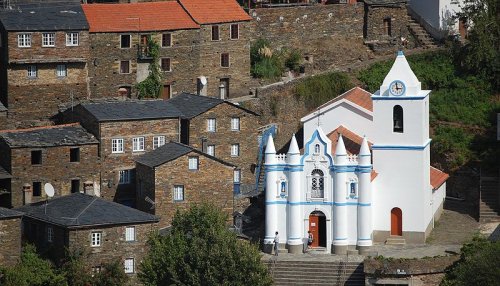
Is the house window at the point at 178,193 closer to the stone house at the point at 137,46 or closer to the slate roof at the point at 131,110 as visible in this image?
the slate roof at the point at 131,110

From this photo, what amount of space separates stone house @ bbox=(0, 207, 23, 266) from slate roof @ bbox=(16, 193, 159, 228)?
140 cm

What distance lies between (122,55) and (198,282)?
19.3 m

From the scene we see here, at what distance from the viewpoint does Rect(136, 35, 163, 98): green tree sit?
385 ft

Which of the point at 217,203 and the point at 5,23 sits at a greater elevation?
the point at 5,23

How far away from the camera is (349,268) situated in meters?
105

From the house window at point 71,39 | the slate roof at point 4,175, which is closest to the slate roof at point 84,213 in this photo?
the slate roof at point 4,175

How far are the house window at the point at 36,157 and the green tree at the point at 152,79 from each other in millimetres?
10173

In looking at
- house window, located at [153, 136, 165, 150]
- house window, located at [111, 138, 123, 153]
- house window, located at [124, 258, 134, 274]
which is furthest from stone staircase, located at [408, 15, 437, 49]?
house window, located at [124, 258, 134, 274]

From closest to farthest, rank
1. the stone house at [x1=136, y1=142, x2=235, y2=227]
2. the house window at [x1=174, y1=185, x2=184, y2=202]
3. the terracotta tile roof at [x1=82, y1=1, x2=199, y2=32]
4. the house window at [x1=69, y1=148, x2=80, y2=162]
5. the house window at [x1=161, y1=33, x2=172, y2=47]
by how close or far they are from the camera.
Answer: the stone house at [x1=136, y1=142, x2=235, y2=227] < the house window at [x1=174, y1=185, x2=184, y2=202] < the house window at [x1=69, y1=148, x2=80, y2=162] < the terracotta tile roof at [x1=82, y1=1, x2=199, y2=32] < the house window at [x1=161, y1=33, x2=172, y2=47]

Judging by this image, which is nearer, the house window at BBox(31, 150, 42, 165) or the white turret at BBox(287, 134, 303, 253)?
the white turret at BBox(287, 134, 303, 253)

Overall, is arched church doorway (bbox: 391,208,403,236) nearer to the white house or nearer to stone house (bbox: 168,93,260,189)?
stone house (bbox: 168,93,260,189)

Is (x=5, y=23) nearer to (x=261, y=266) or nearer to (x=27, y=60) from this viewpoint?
(x=27, y=60)

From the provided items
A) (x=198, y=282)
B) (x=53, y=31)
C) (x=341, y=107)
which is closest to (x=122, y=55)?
(x=53, y=31)

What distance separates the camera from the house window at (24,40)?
371 ft
